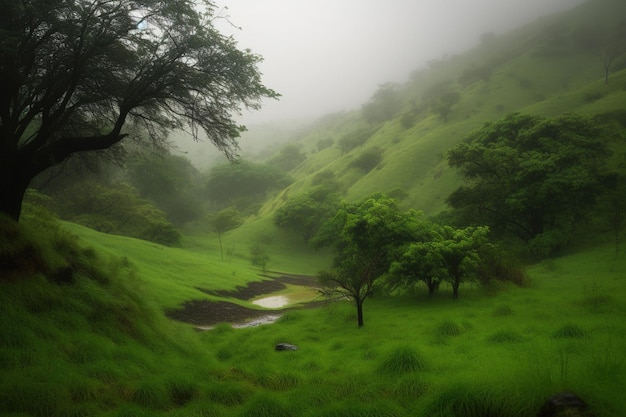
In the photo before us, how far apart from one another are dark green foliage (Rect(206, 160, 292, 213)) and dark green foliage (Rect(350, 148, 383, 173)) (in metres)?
31.6

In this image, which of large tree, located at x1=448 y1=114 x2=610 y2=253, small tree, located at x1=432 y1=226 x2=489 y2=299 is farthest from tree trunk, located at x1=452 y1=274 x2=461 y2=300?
large tree, located at x1=448 y1=114 x2=610 y2=253

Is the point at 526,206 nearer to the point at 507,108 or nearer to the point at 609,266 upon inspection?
the point at 609,266

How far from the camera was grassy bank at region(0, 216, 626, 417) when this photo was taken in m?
6.62

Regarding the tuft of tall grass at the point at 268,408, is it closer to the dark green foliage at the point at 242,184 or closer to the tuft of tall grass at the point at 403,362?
the tuft of tall grass at the point at 403,362

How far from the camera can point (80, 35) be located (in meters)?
9.24

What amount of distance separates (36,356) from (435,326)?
43.4 feet

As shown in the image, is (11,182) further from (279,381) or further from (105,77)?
(279,381)

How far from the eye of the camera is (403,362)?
396 inches

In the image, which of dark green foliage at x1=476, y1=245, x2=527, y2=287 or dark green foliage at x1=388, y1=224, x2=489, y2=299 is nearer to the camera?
dark green foliage at x1=388, y1=224, x2=489, y2=299

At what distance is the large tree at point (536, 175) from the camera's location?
33125 millimetres

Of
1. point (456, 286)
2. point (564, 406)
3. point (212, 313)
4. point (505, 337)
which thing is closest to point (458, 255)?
point (456, 286)

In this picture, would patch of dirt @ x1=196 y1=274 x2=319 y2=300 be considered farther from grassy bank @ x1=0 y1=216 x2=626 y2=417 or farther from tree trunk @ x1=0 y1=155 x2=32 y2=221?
tree trunk @ x1=0 y1=155 x2=32 y2=221

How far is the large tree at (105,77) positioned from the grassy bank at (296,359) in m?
3.71

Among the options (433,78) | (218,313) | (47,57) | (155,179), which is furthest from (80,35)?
(433,78)
